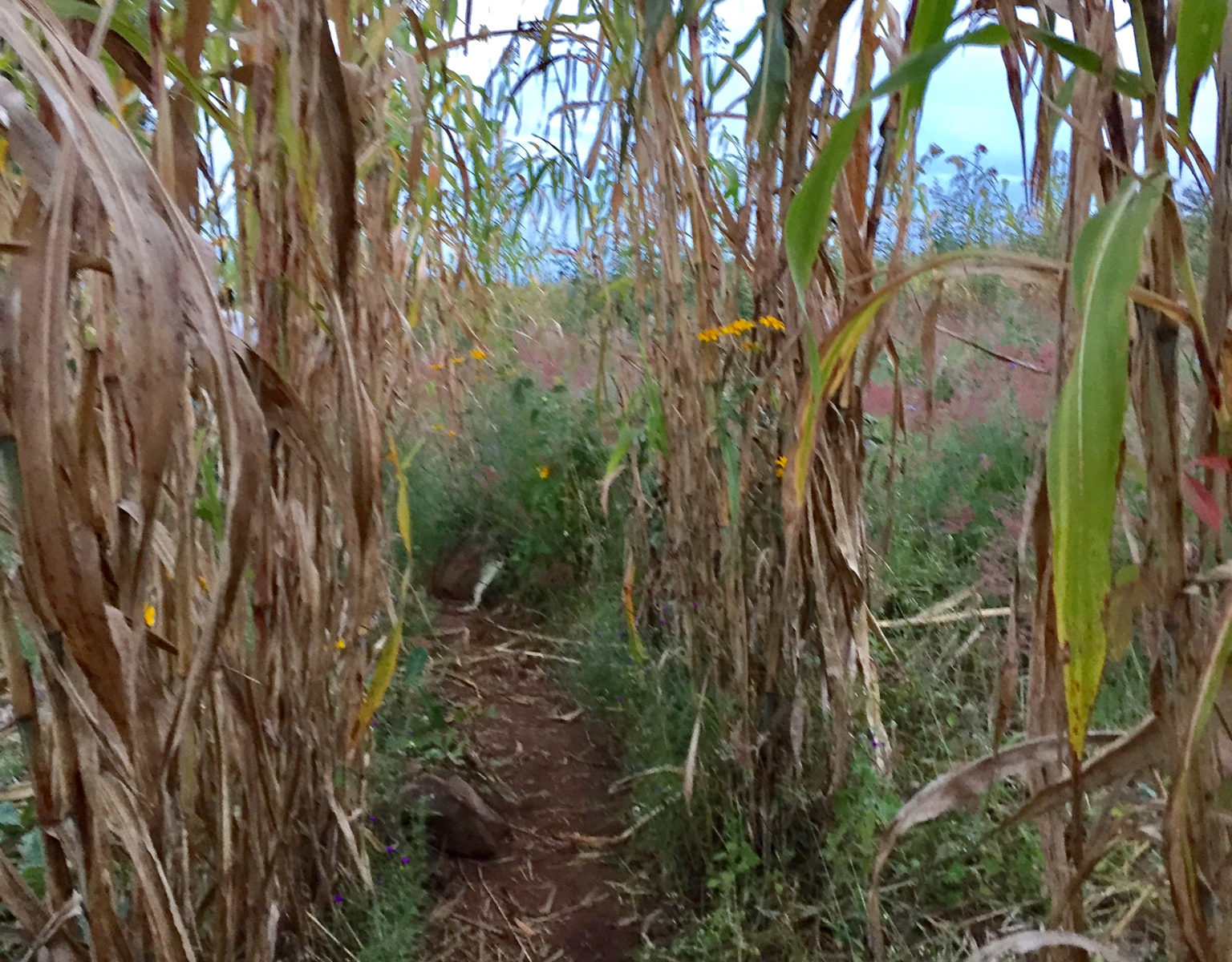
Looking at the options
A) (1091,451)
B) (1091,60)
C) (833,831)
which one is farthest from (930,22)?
(833,831)

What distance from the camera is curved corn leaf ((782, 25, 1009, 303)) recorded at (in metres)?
0.40

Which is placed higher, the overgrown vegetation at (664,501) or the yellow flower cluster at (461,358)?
A: the yellow flower cluster at (461,358)

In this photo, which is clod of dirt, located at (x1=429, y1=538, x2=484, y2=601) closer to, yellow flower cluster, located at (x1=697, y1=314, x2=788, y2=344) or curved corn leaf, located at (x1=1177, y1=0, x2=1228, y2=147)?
yellow flower cluster, located at (x1=697, y1=314, x2=788, y2=344)

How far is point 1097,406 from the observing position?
0.31 metres

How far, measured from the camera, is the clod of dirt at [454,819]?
3.74ft

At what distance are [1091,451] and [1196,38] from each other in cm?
19

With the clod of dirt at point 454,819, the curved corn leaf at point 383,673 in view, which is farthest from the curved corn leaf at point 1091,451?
the clod of dirt at point 454,819

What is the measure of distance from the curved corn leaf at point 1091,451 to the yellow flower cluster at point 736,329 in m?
0.59

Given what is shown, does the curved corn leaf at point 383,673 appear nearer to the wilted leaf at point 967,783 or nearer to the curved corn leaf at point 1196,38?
the wilted leaf at point 967,783

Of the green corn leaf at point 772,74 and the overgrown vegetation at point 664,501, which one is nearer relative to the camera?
the overgrown vegetation at point 664,501

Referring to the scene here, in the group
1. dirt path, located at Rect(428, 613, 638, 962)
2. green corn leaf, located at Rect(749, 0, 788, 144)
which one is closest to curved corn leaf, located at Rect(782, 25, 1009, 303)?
green corn leaf, located at Rect(749, 0, 788, 144)

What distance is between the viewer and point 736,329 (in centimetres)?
97

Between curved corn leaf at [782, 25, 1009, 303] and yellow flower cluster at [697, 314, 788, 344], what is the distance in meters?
0.49

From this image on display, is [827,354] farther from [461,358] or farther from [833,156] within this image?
[461,358]
